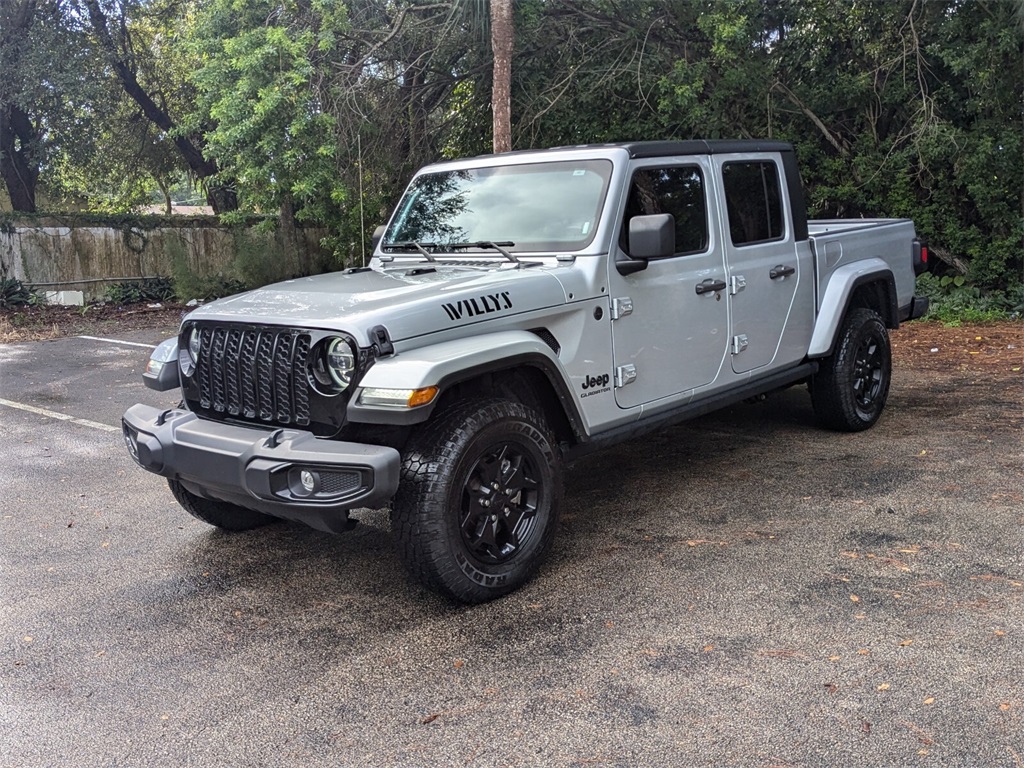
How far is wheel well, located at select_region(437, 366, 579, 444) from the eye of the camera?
4160mm

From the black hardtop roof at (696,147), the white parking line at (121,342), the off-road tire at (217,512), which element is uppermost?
the black hardtop roof at (696,147)

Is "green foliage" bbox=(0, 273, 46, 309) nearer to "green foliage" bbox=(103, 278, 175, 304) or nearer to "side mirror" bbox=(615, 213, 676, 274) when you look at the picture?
"green foliage" bbox=(103, 278, 175, 304)

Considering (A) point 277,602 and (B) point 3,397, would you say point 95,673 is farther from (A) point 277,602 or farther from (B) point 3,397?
(B) point 3,397

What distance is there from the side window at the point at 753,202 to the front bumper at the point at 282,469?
2905 mm

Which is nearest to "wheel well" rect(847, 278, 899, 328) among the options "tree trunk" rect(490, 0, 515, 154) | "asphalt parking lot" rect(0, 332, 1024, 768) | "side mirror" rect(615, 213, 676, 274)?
"asphalt parking lot" rect(0, 332, 1024, 768)

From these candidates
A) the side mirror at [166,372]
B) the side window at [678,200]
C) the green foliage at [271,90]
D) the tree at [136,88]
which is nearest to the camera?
the side mirror at [166,372]

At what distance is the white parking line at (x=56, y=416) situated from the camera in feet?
24.9

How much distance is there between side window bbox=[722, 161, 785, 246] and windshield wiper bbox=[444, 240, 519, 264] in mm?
1450

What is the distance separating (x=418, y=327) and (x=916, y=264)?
507cm

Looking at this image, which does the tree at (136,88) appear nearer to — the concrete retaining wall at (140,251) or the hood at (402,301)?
the concrete retaining wall at (140,251)

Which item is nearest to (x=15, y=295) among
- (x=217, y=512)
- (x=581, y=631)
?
(x=217, y=512)

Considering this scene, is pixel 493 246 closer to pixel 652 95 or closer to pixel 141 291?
pixel 652 95

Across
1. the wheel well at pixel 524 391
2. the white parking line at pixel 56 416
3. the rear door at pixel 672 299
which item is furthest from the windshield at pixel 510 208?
the white parking line at pixel 56 416

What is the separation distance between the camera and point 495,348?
154 inches
